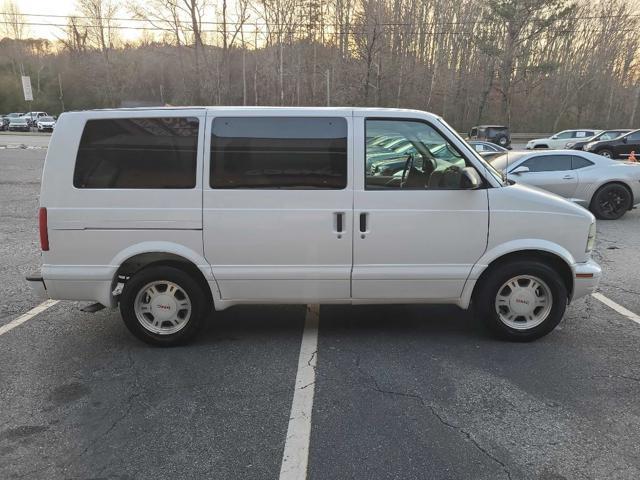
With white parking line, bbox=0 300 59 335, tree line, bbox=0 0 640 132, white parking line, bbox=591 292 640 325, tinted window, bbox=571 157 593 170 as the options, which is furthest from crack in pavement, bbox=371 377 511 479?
tree line, bbox=0 0 640 132

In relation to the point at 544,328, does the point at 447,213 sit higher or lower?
higher

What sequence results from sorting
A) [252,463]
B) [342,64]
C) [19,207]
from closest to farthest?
[252,463], [19,207], [342,64]

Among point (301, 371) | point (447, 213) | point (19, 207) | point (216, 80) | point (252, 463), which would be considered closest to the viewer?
point (252, 463)

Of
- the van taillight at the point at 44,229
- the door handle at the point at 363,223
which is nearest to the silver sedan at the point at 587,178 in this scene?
the door handle at the point at 363,223

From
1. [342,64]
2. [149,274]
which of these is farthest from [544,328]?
[342,64]

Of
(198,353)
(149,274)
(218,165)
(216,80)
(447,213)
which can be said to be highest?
(216,80)

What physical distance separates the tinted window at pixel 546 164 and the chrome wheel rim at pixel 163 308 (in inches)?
326

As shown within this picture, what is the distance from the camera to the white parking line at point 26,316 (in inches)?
186

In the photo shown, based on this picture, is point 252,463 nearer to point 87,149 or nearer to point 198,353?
point 198,353

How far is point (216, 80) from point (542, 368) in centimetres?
6414

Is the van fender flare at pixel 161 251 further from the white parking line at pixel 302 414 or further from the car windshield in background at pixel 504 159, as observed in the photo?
the car windshield in background at pixel 504 159

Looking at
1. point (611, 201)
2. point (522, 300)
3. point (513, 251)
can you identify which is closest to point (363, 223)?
point (513, 251)

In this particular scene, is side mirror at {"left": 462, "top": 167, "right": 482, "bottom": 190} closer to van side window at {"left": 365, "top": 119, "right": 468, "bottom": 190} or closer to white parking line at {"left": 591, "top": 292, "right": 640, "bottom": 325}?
van side window at {"left": 365, "top": 119, "right": 468, "bottom": 190}

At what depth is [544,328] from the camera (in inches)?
170
